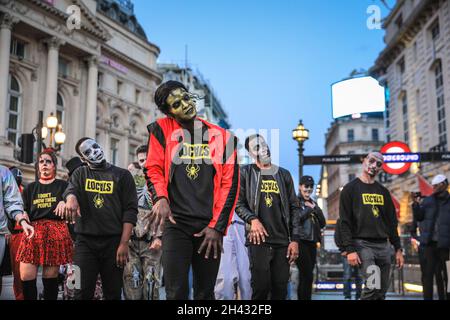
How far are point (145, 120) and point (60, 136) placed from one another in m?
33.1

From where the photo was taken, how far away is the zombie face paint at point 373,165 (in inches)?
269

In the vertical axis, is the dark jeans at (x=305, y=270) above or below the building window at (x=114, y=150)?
below

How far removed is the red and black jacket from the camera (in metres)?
3.97

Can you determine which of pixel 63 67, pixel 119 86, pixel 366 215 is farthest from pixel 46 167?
pixel 119 86

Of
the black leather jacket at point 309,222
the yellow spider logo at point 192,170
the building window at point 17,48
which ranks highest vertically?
the building window at point 17,48

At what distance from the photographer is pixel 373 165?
6832mm

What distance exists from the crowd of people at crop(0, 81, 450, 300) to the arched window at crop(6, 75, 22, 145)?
3114cm

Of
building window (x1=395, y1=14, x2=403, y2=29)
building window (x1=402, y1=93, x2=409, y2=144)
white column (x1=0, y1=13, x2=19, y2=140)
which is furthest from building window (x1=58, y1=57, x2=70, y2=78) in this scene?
building window (x1=395, y1=14, x2=403, y2=29)

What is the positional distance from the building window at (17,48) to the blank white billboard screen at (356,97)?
106 ft

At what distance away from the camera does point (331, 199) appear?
108m

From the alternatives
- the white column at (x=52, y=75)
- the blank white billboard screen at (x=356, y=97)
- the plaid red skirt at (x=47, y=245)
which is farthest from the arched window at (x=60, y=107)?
the plaid red skirt at (x=47, y=245)

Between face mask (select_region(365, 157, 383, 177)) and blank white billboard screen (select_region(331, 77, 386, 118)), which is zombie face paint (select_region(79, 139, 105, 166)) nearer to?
face mask (select_region(365, 157, 383, 177))

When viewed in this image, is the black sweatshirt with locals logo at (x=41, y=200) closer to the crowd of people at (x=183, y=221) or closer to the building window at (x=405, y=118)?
the crowd of people at (x=183, y=221)
